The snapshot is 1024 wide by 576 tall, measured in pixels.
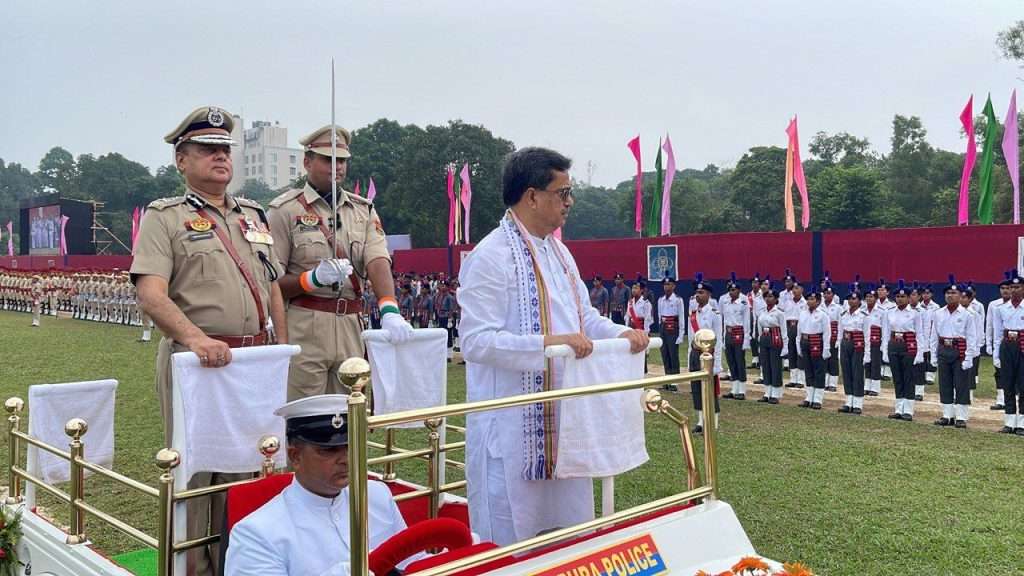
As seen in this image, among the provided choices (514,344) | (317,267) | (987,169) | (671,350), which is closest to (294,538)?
(514,344)

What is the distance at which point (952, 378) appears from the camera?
9.53 m

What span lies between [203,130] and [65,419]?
1.43 meters

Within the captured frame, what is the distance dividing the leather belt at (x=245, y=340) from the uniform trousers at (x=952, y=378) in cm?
857

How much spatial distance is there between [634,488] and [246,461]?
4.06 m

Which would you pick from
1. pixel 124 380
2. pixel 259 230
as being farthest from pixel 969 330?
pixel 124 380

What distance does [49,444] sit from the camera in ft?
11.6

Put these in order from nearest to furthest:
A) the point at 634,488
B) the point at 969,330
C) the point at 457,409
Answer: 1. the point at 457,409
2. the point at 634,488
3. the point at 969,330

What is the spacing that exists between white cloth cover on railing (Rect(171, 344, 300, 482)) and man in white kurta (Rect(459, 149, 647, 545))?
0.67 m

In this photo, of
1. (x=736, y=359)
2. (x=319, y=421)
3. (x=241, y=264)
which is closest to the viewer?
(x=319, y=421)

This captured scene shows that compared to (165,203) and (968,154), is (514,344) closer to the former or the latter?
(165,203)

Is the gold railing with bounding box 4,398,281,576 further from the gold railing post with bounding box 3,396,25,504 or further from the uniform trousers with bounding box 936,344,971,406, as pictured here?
the uniform trousers with bounding box 936,344,971,406

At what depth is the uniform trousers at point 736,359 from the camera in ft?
37.7

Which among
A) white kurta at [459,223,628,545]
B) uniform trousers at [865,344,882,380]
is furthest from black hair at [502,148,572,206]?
uniform trousers at [865,344,882,380]

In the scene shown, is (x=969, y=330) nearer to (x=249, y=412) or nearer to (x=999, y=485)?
(x=999, y=485)
